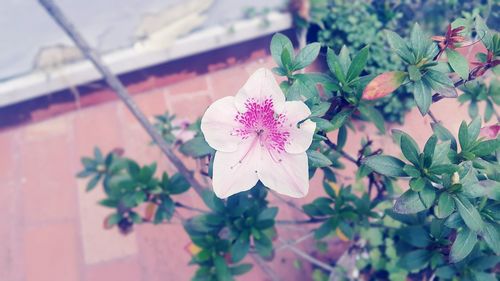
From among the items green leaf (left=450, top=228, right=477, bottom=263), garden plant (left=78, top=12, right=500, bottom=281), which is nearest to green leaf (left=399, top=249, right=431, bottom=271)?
garden plant (left=78, top=12, right=500, bottom=281)

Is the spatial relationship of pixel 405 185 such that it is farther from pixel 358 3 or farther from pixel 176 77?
pixel 176 77

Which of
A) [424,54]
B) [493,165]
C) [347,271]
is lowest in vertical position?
[347,271]

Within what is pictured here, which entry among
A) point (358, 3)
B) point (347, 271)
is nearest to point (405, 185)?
point (347, 271)

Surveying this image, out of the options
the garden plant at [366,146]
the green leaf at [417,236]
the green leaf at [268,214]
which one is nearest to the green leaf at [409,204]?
the garden plant at [366,146]

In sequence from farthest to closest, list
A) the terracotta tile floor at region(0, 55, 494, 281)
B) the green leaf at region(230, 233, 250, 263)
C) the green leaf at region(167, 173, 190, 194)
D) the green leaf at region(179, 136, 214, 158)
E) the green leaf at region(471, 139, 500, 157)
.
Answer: the terracotta tile floor at region(0, 55, 494, 281), the green leaf at region(167, 173, 190, 194), the green leaf at region(230, 233, 250, 263), the green leaf at region(179, 136, 214, 158), the green leaf at region(471, 139, 500, 157)

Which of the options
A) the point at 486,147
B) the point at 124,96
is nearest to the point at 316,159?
the point at 486,147

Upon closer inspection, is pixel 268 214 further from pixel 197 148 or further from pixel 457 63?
pixel 457 63

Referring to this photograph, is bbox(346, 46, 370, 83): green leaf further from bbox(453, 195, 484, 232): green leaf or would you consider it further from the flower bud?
bbox(453, 195, 484, 232): green leaf
